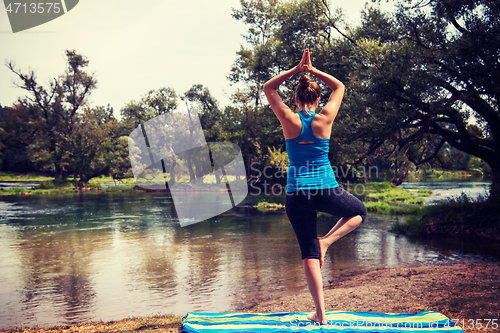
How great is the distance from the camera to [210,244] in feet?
46.9

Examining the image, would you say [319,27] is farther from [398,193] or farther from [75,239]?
[75,239]

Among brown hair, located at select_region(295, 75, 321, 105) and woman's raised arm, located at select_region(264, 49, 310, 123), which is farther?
brown hair, located at select_region(295, 75, 321, 105)

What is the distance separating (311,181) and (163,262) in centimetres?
947

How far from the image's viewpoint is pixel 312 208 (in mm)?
3195

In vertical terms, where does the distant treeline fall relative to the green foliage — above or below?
above

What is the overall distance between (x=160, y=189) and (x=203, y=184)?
551 centimetres

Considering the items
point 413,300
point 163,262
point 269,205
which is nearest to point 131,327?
point 413,300

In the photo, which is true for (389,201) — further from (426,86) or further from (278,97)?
(278,97)

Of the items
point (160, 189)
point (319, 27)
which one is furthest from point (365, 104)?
point (160, 189)

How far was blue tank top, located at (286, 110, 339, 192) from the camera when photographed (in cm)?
316

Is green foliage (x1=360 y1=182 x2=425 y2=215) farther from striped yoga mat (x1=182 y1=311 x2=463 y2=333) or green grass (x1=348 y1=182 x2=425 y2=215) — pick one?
striped yoga mat (x1=182 y1=311 x2=463 y2=333)

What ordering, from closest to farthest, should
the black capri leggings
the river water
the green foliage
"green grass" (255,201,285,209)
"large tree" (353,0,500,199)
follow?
the black capri leggings → the river water → "large tree" (353,0,500,199) → the green foliage → "green grass" (255,201,285,209)

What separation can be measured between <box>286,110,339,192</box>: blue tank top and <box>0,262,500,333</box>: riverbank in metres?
2.48

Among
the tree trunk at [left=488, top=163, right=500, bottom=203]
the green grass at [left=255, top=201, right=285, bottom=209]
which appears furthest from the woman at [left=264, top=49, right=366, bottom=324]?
the green grass at [left=255, top=201, right=285, bottom=209]
